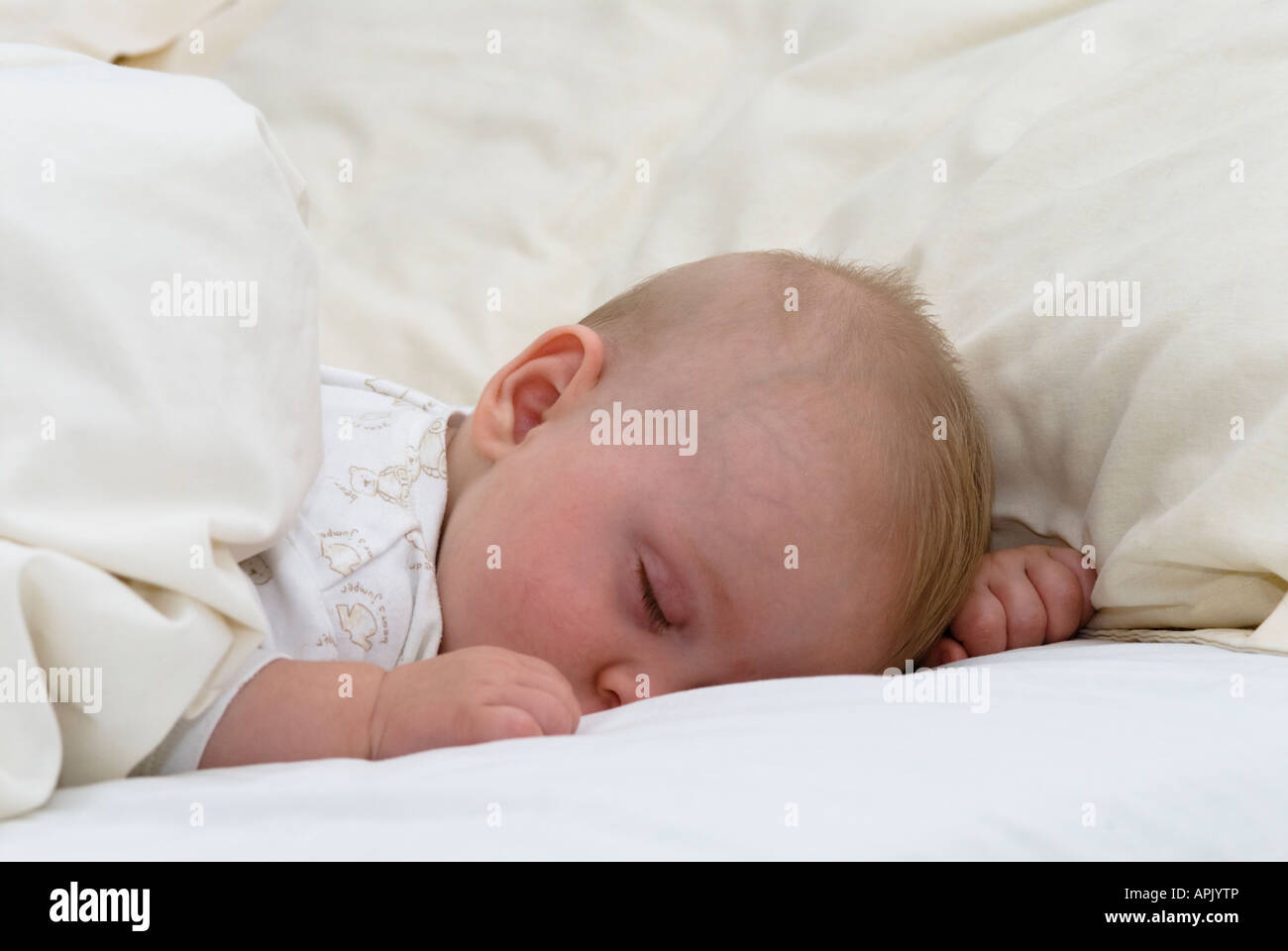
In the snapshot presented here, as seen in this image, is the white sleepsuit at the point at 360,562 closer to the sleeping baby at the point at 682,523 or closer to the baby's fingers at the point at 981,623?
the sleeping baby at the point at 682,523

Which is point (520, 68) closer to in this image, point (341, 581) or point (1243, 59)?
point (1243, 59)

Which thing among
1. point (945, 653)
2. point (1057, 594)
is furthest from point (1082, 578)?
point (945, 653)

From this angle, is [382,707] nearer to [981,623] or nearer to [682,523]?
[682,523]

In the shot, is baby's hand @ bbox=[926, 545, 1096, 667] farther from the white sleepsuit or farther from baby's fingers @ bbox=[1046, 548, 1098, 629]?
the white sleepsuit

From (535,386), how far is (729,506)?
0.89ft

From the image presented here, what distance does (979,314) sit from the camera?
137 cm

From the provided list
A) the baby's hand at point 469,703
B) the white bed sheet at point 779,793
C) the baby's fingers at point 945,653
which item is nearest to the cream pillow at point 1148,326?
the baby's fingers at point 945,653

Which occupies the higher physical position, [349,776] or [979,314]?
[979,314]

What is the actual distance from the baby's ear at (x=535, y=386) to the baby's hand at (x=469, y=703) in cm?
30

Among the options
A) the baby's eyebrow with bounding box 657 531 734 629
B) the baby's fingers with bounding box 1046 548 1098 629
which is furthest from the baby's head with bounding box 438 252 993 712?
the baby's fingers with bounding box 1046 548 1098 629

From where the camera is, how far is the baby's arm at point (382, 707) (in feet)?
3.01
